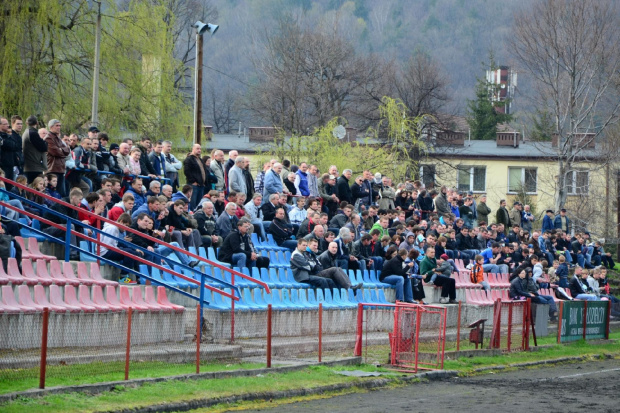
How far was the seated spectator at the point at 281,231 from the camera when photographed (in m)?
23.7

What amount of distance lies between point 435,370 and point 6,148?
950cm

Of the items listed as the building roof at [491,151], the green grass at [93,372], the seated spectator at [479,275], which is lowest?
the green grass at [93,372]

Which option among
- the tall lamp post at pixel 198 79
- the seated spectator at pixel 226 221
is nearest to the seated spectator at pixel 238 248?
the seated spectator at pixel 226 221

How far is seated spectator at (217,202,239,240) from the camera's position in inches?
849

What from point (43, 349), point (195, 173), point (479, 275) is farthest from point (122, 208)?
point (479, 275)

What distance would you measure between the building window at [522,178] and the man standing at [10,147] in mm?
55356

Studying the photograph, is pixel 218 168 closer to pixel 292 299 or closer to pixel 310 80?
pixel 292 299

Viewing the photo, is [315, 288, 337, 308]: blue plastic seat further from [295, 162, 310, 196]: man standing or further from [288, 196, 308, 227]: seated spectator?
[295, 162, 310, 196]: man standing

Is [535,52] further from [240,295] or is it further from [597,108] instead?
[240,295]

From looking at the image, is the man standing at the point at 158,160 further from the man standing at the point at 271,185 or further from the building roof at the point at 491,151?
the building roof at the point at 491,151

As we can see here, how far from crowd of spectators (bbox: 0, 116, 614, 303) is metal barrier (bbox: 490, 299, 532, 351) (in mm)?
2566

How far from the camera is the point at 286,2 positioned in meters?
171

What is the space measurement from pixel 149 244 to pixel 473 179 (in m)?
55.5

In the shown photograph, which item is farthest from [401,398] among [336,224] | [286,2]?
[286,2]
